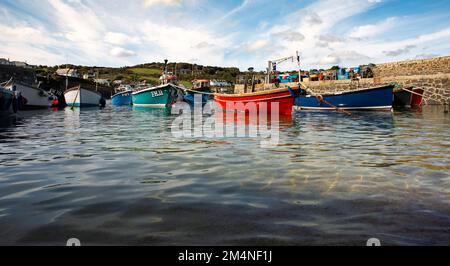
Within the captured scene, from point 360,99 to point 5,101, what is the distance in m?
25.0

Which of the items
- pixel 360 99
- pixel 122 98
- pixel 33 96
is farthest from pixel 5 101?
pixel 122 98

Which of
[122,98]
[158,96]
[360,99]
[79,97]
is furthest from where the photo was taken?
[122,98]

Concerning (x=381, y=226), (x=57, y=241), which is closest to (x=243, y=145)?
(x=381, y=226)

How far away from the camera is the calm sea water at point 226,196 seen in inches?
115

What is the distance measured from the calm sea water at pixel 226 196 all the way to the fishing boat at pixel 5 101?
50.1 ft

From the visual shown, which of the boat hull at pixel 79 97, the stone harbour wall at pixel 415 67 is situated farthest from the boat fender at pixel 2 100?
the stone harbour wall at pixel 415 67

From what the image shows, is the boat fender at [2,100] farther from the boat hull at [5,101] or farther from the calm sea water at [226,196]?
the calm sea water at [226,196]

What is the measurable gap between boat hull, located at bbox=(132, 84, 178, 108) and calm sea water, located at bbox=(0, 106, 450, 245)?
26.6 metres

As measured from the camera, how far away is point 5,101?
807 inches

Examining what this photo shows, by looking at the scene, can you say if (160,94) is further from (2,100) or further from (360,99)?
(360,99)

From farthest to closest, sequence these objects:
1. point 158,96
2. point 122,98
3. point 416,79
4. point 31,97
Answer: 1. point 122,98
2. point 158,96
3. point 416,79
4. point 31,97

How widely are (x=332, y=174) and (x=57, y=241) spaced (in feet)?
13.6

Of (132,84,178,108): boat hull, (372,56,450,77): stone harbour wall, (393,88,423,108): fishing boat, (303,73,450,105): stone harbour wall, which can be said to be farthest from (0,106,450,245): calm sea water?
(372,56,450,77): stone harbour wall
